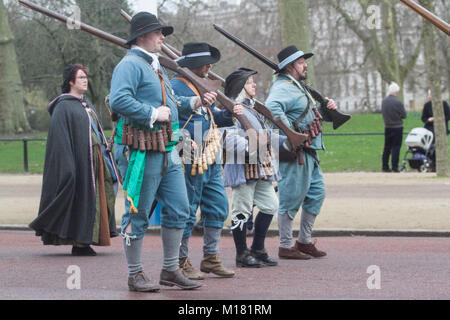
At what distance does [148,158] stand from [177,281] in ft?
2.99

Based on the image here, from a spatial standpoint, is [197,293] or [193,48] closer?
[197,293]

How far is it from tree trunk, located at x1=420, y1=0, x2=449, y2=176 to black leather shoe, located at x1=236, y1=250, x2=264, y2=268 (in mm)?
9542

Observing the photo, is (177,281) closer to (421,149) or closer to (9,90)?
(421,149)

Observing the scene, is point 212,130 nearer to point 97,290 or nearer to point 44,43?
point 97,290

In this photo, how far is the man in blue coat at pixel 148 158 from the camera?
6.32 m

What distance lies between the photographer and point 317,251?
8.69 metres

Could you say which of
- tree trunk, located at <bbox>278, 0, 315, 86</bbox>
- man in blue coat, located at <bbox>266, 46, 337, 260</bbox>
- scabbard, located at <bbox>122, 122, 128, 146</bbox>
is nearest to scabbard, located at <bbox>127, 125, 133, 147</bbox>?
scabbard, located at <bbox>122, 122, 128, 146</bbox>

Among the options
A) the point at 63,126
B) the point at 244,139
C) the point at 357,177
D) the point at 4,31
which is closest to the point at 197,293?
the point at 244,139

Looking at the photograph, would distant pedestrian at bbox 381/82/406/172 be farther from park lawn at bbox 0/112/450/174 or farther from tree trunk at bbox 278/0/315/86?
tree trunk at bbox 278/0/315/86

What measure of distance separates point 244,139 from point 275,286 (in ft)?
5.51

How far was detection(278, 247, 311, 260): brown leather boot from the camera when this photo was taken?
853 centimetres

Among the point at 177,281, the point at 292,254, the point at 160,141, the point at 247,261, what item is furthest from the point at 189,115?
the point at 292,254

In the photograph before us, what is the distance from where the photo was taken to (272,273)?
299 inches

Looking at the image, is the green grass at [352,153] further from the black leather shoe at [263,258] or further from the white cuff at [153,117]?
the white cuff at [153,117]
